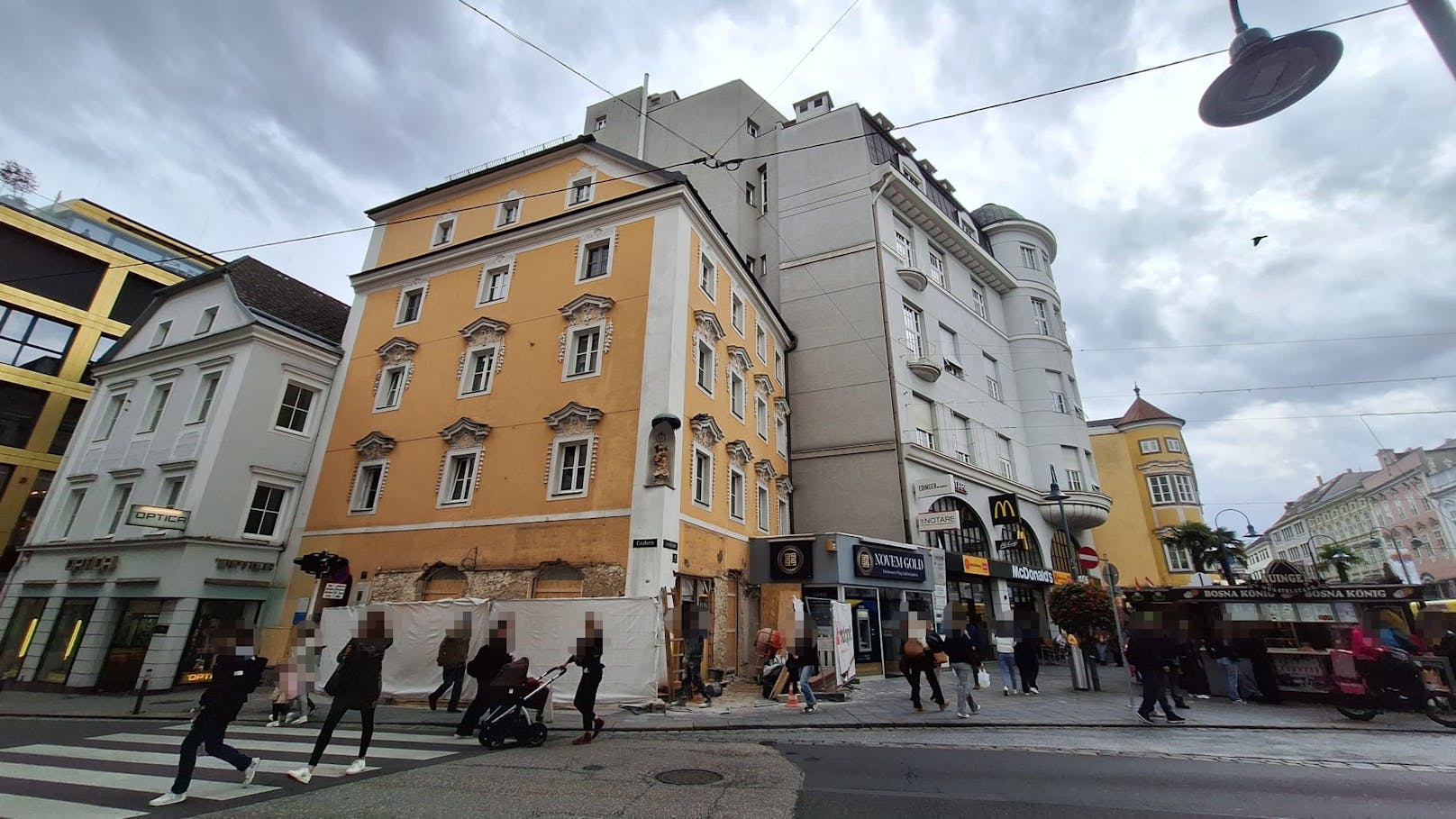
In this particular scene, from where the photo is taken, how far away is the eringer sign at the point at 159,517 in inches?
655

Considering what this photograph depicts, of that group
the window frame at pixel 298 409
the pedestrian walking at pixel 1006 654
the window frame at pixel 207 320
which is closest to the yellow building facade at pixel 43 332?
the window frame at pixel 207 320

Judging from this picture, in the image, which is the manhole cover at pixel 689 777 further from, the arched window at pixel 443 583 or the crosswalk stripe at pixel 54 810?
the arched window at pixel 443 583

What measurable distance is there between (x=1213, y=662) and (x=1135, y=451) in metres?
38.8

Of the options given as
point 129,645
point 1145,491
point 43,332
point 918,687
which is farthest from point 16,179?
point 1145,491

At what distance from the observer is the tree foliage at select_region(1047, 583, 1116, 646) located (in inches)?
614

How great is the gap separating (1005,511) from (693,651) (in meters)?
18.6

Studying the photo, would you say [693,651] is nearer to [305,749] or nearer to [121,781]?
[305,749]

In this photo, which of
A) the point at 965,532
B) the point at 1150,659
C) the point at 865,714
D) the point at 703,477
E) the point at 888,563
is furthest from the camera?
the point at 965,532

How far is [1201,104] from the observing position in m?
4.88

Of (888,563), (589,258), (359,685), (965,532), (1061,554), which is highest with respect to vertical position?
(589,258)

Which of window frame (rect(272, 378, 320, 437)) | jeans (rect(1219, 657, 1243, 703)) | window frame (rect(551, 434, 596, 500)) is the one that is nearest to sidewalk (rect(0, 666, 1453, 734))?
jeans (rect(1219, 657, 1243, 703))

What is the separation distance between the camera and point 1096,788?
20.3ft

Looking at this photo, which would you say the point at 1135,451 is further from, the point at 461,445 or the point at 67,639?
the point at 67,639

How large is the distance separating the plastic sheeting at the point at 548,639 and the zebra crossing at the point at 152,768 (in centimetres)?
264
